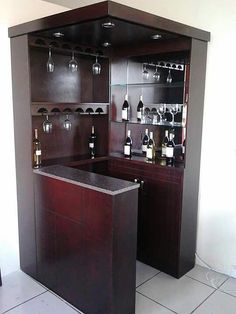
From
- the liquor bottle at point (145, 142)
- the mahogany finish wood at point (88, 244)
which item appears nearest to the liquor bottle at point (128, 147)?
the liquor bottle at point (145, 142)

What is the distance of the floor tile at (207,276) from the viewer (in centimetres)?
260

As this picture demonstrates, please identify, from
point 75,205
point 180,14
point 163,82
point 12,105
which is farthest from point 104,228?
point 180,14

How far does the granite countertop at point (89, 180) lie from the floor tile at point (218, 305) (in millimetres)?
1071

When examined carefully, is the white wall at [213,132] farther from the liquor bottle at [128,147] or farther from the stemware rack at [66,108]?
the liquor bottle at [128,147]

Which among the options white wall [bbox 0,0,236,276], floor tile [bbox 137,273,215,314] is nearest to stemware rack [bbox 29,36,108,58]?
white wall [bbox 0,0,236,276]

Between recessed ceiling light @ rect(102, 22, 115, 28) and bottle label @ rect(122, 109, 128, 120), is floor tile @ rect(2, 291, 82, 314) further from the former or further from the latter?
recessed ceiling light @ rect(102, 22, 115, 28)

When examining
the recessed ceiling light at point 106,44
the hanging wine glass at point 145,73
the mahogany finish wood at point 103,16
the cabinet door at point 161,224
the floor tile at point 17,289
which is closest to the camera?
the mahogany finish wood at point 103,16

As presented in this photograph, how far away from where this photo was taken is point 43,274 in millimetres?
2516

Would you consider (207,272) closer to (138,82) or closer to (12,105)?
(138,82)

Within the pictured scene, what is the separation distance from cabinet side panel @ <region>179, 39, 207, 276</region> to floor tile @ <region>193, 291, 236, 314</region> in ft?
1.14

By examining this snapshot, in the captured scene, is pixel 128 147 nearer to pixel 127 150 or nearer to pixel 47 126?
pixel 127 150

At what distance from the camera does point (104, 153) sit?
3.06 meters

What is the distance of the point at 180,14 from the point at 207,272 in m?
2.24

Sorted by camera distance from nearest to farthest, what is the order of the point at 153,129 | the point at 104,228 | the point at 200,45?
the point at 104,228 → the point at 200,45 → the point at 153,129
